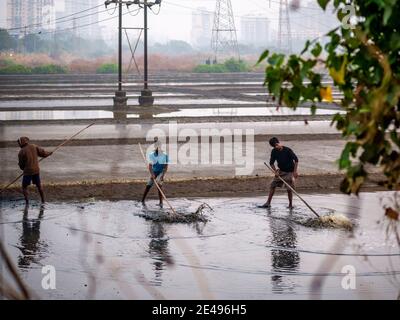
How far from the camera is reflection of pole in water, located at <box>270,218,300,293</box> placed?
8.97m

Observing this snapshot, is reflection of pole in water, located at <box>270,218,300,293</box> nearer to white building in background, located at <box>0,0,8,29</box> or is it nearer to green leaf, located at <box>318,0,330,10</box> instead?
green leaf, located at <box>318,0,330,10</box>

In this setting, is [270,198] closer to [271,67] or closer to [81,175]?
[81,175]

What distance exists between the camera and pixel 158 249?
10586 mm

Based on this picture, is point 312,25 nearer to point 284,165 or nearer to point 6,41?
point 6,41

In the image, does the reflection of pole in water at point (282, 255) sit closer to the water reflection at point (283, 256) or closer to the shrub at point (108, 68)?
the water reflection at point (283, 256)

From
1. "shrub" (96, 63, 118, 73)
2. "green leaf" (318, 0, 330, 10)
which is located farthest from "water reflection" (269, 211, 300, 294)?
"shrub" (96, 63, 118, 73)

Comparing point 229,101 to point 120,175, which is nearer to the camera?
point 120,175

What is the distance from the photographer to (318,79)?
→ 4.21 m

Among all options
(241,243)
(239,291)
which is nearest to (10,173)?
(241,243)

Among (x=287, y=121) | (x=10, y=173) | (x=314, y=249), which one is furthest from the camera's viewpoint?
(x=287, y=121)

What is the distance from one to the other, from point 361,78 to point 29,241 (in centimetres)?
768

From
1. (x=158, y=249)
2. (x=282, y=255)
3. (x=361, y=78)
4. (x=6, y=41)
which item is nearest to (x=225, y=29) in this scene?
(x=6, y=41)

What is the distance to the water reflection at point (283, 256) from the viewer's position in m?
8.92

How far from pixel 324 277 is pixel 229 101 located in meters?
30.7
